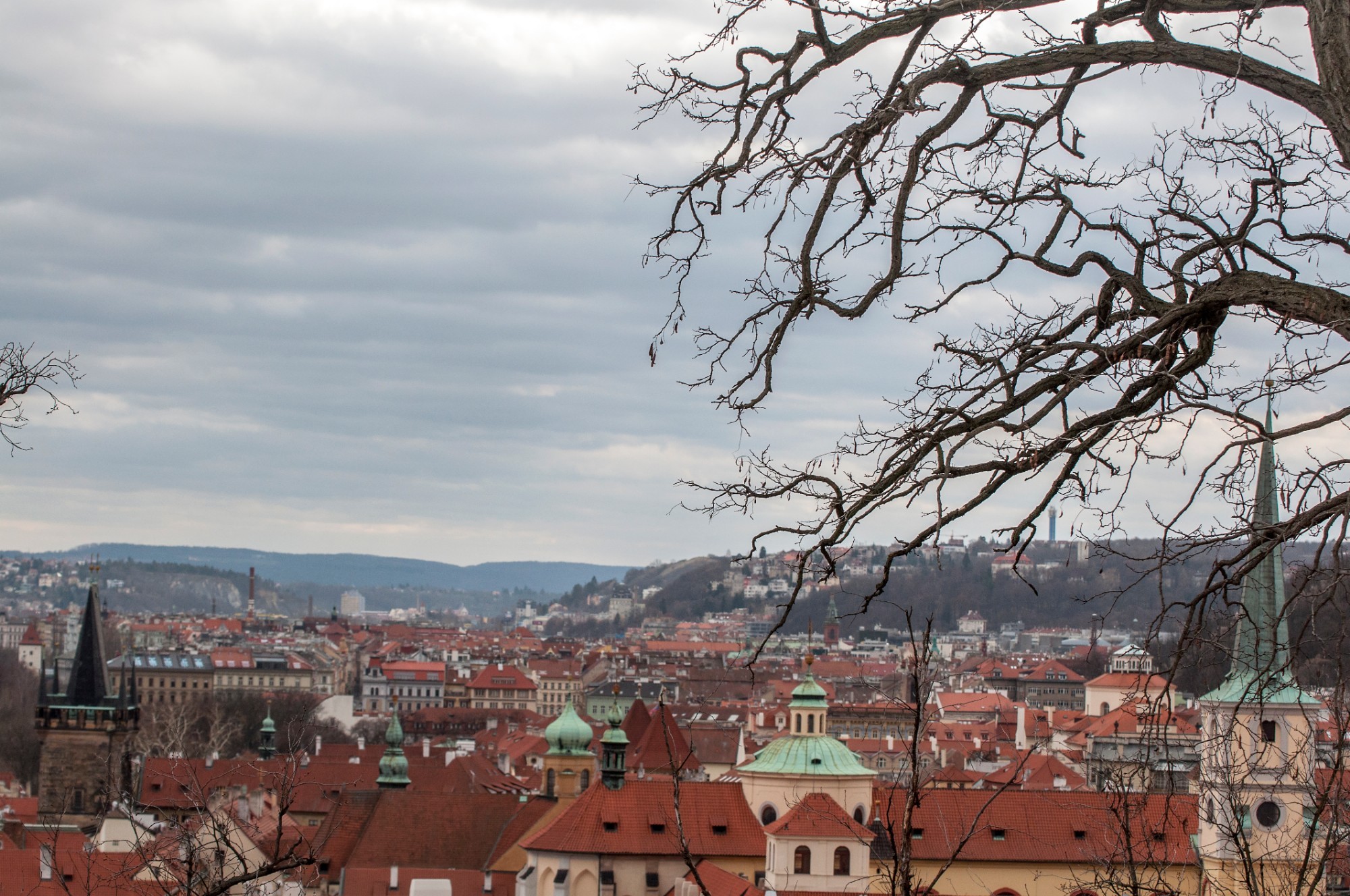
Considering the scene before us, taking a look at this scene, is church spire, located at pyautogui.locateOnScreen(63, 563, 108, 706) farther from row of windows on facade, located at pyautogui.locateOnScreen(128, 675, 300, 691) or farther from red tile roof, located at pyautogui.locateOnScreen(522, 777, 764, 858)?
row of windows on facade, located at pyautogui.locateOnScreen(128, 675, 300, 691)

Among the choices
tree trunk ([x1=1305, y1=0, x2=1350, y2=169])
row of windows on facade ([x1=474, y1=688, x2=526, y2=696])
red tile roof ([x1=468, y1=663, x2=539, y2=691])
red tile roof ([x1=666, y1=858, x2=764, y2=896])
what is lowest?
row of windows on facade ([x1=474, y1=688, x2=526, y2=696])

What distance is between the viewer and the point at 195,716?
115 meters

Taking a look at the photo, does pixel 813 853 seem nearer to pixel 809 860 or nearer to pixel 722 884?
pixel 809 860

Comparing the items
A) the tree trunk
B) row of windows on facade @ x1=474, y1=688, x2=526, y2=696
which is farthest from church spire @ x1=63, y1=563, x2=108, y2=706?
row of windows on facade @ x1=474, y1=688, x2=526, y2=696

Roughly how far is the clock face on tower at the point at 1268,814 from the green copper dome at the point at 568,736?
2878cm

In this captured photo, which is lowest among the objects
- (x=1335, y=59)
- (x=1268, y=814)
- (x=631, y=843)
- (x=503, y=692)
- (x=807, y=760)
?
(x=503, y=692)

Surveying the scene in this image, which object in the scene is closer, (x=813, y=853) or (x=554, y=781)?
(x=813, y=853)

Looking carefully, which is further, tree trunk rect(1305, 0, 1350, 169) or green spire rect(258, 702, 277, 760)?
green spire rect(258, 702, 277, 760)

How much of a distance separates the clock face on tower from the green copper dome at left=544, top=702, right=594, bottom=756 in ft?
94.4

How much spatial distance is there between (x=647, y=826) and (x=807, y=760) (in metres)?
4.88

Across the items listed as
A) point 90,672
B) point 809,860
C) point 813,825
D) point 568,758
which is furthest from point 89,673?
point 813,825

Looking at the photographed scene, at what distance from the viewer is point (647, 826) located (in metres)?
50.2

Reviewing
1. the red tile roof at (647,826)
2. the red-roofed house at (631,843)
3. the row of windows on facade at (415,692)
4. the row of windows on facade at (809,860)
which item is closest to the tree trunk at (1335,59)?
the row of windows on facade at (809,860)

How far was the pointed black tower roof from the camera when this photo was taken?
6956 cm
